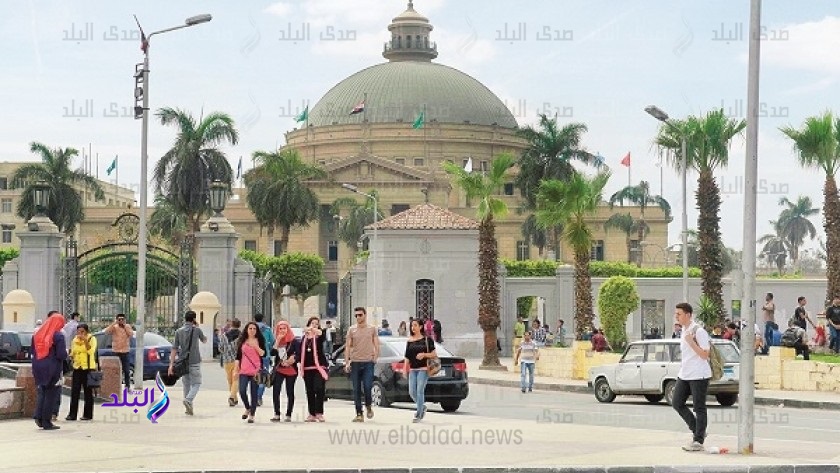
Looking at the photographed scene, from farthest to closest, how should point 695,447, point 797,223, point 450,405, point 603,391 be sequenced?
point 797,223
point 603,391
point 450,405
point 695,447

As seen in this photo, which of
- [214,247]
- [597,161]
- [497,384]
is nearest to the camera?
[497,384]

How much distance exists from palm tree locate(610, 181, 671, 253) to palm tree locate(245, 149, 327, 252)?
30.7 metres

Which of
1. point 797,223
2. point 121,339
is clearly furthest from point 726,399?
point 797,223

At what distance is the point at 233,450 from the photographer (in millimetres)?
15523

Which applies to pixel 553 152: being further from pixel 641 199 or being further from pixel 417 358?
pixel 417 358

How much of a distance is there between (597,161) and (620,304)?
91.9 feet

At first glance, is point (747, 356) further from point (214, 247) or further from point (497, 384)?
point (214, 247)

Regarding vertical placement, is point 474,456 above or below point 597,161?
below

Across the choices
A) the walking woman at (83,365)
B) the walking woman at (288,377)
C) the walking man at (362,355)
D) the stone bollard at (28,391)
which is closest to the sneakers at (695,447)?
the walking man at (362,355)

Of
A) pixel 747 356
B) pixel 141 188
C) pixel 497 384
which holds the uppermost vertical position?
pixel 141 188

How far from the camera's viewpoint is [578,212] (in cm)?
4231

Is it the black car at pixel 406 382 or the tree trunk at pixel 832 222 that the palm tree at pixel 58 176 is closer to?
the tree trunk at pixel 832 222

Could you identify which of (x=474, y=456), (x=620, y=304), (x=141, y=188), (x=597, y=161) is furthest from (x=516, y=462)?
(x=597, y=161)

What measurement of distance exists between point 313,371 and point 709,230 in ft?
77.1
